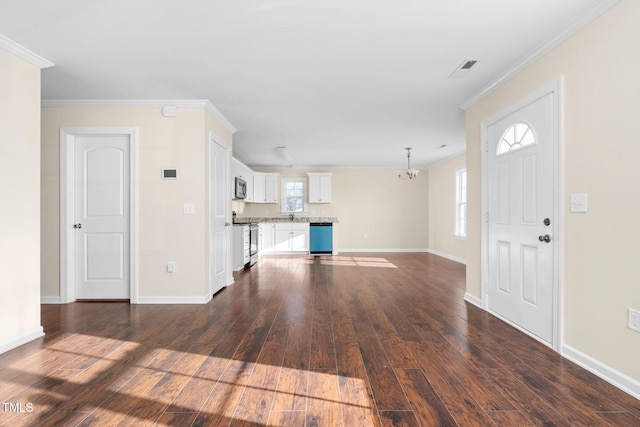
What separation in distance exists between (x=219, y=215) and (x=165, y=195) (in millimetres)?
786

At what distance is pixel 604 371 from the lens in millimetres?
2041

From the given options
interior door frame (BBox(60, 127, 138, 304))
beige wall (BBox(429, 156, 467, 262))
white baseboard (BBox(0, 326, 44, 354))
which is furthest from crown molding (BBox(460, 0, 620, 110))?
white baseboard (BBox(0, 326, 44, 354))

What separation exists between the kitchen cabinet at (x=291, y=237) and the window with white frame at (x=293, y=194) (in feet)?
2.11

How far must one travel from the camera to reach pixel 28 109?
275 centimetres

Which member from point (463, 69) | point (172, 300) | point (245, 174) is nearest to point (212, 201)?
point (172, 300)

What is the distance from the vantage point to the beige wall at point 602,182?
6.27 feet

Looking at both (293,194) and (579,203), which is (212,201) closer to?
(579,203)

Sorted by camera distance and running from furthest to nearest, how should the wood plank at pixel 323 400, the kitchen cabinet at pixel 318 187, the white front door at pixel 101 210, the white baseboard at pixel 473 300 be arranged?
the kitchen cabinet at pixel 318 187
the white front door at pixel 101 210
the white baseboard at pixel 473 300
the wood plank at pixel 323 400

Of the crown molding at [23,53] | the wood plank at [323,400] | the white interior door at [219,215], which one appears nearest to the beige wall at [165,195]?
the white interior door at [219,215]

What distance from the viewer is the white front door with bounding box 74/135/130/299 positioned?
3914mm

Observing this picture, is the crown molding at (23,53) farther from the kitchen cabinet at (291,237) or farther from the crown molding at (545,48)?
the kitchen cabinet at (291,237)

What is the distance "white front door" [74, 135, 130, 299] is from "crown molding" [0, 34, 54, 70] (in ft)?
3.78

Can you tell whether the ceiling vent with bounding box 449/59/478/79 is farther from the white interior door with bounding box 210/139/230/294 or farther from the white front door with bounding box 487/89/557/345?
the white interior door with bounding box 210/139/230/294

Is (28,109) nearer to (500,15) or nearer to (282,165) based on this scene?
(500,15)
